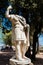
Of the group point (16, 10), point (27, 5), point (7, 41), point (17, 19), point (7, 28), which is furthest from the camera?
point (7, 41)

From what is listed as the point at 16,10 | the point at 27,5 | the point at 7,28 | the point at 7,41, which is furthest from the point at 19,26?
the point at 7,41

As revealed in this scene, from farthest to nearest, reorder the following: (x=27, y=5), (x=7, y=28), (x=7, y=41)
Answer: (x=7, y=41), (x=7, y=28), (x=27, y=5)

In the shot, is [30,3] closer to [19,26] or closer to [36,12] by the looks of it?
[36,12]

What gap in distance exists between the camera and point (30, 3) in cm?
1280

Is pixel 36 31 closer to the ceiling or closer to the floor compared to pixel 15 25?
closer to the floor

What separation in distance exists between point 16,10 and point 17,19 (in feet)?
23.2

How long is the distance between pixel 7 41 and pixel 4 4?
2118 centimetres

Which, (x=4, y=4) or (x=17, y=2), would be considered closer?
(x=17, y=2)

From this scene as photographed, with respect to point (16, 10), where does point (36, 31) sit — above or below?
below

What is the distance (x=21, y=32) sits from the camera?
718 cm

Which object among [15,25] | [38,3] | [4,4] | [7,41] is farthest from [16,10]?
[7,41]

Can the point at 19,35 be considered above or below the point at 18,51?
above

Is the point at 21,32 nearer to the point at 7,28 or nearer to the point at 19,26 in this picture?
the point at 19,26

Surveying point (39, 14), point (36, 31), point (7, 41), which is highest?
point (39, 14)
